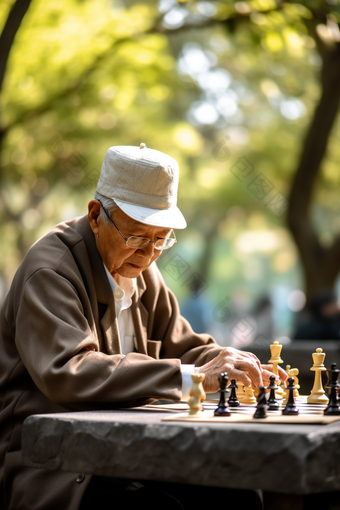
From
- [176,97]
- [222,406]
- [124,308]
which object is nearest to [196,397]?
[222,406]

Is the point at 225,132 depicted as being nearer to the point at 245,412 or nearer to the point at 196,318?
the point at 196,318

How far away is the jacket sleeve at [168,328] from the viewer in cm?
350

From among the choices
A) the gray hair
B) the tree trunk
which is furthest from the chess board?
the tree trunk

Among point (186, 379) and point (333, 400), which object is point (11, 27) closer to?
point (186, 379)

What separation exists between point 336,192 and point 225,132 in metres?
5.72

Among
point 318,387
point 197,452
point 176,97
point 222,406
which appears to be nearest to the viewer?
point 197,452

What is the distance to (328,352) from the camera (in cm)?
709

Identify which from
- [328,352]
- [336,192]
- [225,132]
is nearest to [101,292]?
[328,352]

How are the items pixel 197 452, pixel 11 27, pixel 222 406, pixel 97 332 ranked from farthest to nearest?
pixel 11 27 < pixel 97 332 < pixel 222 406 < pixel 197 452

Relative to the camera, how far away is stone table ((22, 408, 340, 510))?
6.04ft

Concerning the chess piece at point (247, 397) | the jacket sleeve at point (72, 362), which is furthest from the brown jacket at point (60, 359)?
the chess piece at point (247, 397)

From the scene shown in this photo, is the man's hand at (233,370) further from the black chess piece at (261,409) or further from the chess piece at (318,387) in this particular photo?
the black chess piece at (261,409)

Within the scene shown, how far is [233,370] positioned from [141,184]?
95 cm

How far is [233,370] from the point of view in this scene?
2664 millimetres
